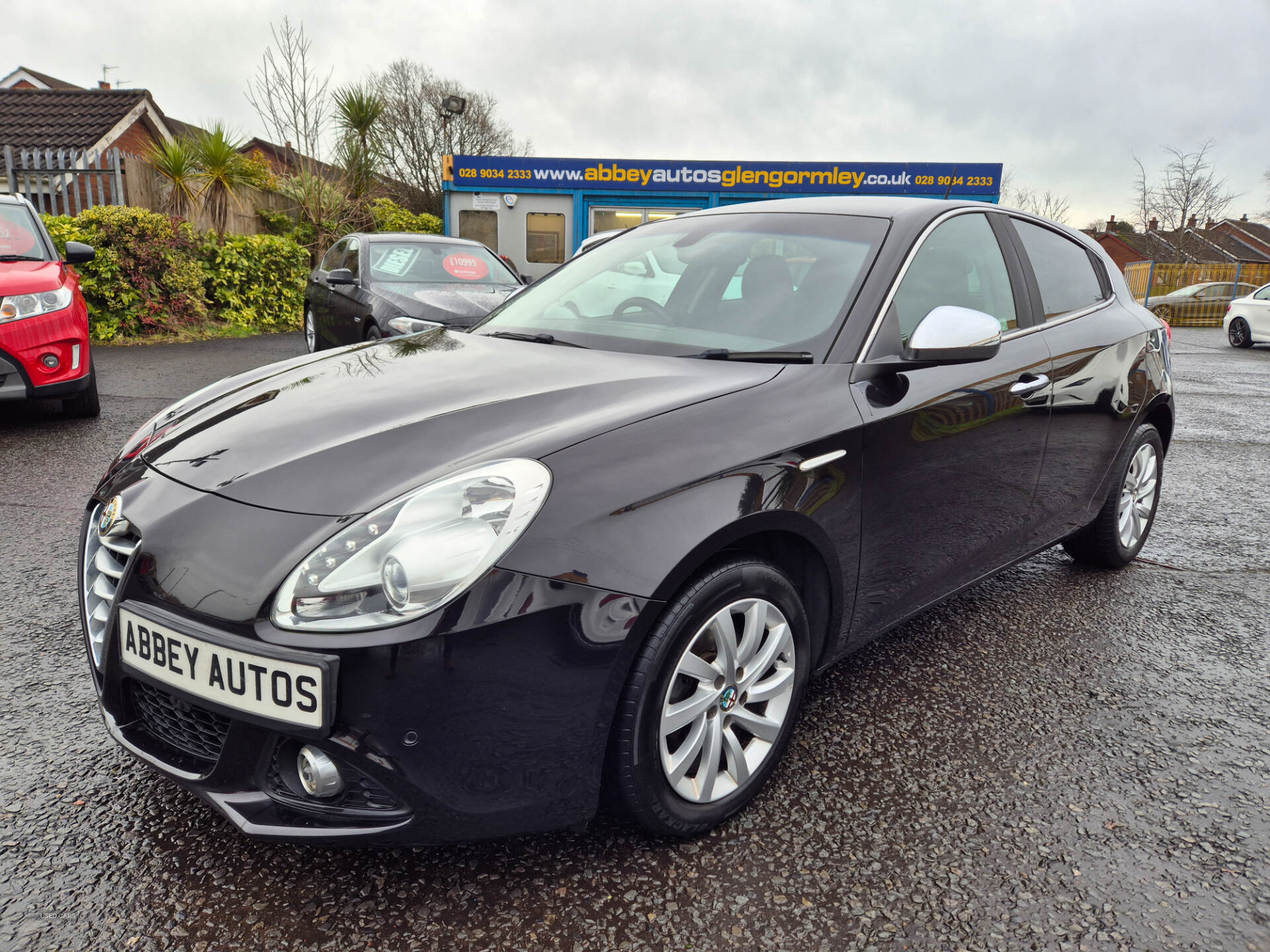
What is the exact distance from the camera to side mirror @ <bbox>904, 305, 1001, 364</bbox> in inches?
93.2

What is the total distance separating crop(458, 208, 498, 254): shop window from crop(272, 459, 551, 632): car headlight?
1455 centimetres

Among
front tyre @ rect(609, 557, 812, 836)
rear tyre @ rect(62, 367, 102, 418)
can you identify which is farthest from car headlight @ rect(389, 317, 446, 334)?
rear tyre @ rect(62, 367, 102, 418)

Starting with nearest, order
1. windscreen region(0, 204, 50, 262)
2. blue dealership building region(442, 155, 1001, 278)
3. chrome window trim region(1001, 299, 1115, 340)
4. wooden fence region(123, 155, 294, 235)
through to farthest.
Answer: chrome window trim region(1001, 299, 1115, 340), windscreen region(0, 204, 50, 262), wooden fence region(123, 155, 294, 235), blue dealership building region(442, 155, 1001, 278)

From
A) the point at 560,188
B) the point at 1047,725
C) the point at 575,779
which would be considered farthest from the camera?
the point at 560,188

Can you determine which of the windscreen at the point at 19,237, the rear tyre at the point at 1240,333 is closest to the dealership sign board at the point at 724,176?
the rear tyre at the point at 1240,333

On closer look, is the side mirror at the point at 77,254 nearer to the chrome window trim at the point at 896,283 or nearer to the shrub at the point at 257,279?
the shrub at the point at 257,279

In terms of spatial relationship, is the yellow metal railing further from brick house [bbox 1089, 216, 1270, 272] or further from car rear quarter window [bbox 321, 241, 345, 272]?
car rear quarter window [bbox 321, 241, 345, 272]

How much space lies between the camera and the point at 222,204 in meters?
14.1

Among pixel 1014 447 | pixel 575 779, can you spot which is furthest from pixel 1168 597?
pixel 575 779

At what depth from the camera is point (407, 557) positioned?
64.6 inches

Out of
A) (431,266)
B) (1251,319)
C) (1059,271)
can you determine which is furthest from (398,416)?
(1251,319)

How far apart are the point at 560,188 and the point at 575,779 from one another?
571 inches

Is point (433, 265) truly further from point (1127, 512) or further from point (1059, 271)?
point (1127, 512)

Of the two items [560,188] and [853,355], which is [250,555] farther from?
[560,188]
